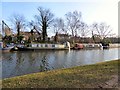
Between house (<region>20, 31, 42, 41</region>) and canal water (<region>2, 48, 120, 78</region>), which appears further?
house (<region>20, 31, 42, 41</region>)

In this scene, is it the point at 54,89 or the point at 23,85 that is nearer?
the point at 54,89

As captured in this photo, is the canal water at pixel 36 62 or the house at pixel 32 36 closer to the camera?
the canal water at pixel 36 62

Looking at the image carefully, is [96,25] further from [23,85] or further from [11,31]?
[23,85]

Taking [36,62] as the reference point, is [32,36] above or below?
above

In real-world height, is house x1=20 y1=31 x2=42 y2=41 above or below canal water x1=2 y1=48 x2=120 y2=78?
above

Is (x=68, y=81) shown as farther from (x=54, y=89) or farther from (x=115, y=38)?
(x=115, y=38)

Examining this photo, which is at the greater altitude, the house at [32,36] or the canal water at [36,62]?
the house at [32,36]

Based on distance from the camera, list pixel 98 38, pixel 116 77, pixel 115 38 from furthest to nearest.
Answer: pixel 115 38
pixel 98 38
pixel 116 77

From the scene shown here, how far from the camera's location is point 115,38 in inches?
4577

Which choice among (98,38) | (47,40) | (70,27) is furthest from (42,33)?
(98,38)

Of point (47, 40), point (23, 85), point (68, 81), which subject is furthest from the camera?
point (47, 40)

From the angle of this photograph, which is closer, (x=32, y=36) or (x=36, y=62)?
(x=36, y=62)

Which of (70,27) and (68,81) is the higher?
(70,27)

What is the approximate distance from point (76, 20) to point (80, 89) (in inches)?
3066
